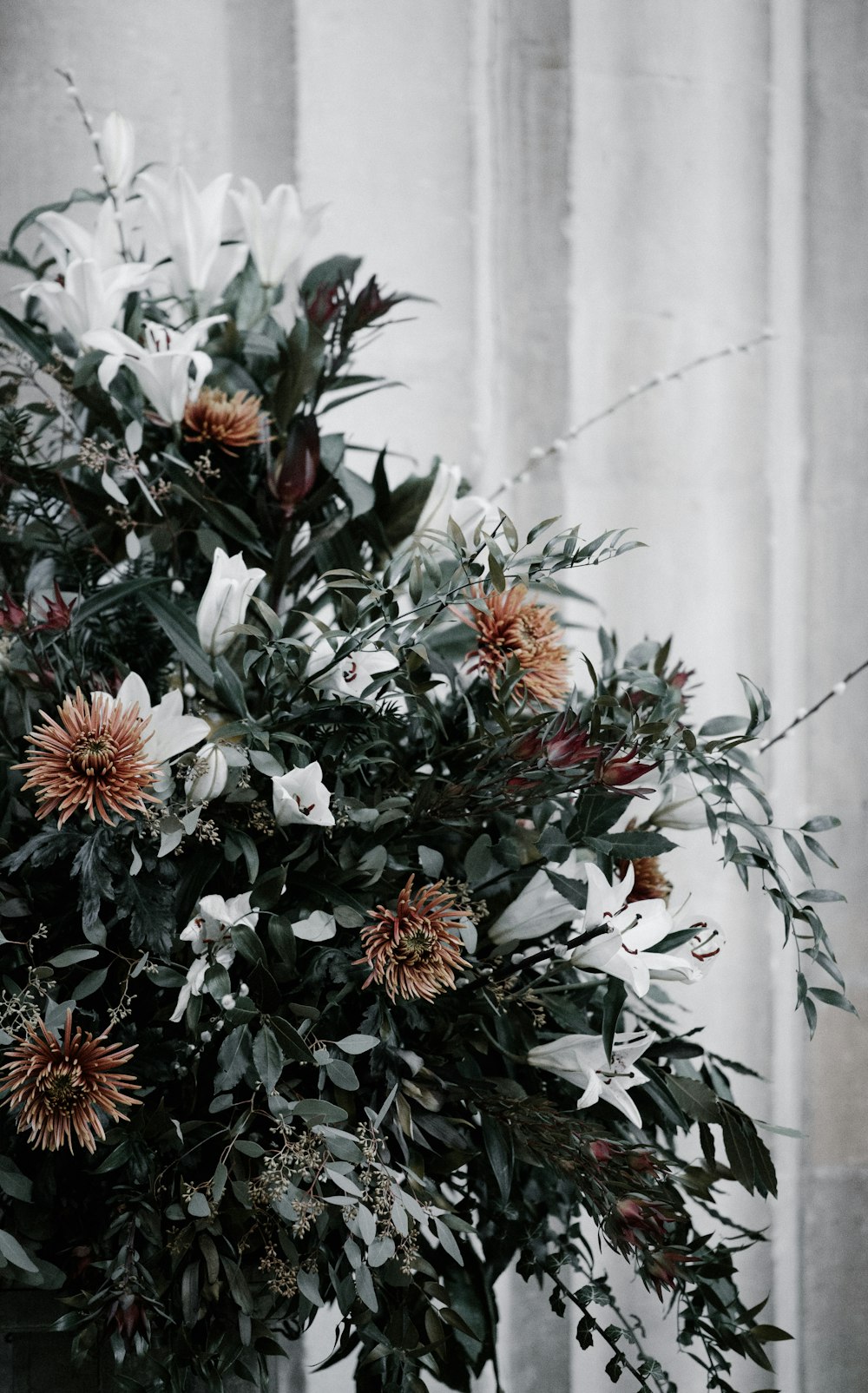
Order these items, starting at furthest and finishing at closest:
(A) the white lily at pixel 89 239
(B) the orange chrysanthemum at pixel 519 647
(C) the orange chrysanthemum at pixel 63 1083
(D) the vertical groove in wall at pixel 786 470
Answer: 1. (D) the vertical groove in wall at pixel 786 470
2. (A) the white lily at pixel 89 239
3. (B) the orange chrysanthemum at pixel 519 647
4. (C) the orange chrysanthemum at pixel 63 1083

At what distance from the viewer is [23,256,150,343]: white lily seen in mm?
724

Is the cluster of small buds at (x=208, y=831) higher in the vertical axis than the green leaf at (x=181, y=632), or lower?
lower

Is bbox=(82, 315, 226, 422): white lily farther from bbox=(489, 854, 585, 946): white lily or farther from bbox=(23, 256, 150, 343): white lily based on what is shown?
bbox=(489, 854, 585, 946): white lily

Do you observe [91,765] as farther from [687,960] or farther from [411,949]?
[687,960]

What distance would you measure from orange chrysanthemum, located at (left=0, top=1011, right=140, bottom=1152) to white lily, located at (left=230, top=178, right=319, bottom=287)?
555 mm

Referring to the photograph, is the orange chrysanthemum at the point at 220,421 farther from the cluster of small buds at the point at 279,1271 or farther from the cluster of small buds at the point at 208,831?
the cluster of small buds at the point at 279,1271

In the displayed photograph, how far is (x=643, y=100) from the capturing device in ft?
3.63

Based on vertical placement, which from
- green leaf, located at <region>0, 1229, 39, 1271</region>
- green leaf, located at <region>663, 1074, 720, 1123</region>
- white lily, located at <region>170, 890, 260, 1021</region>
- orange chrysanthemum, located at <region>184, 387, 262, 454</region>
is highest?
orange chrysanthemum, located at <region>184, 387, 262, 454</region>

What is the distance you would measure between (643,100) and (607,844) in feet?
2.76

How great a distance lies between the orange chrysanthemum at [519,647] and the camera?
0.65 meters

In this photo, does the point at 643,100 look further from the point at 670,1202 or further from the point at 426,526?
the point at 670,1202

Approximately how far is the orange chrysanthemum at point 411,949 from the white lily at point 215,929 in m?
0.07

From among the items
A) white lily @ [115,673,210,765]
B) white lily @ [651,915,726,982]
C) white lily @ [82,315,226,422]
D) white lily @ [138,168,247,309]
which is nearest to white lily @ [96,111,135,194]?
white lily @ [138,168,247,309]

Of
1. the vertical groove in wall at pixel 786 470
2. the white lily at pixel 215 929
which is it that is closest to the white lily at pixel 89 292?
the white lily at pixel 215 929
